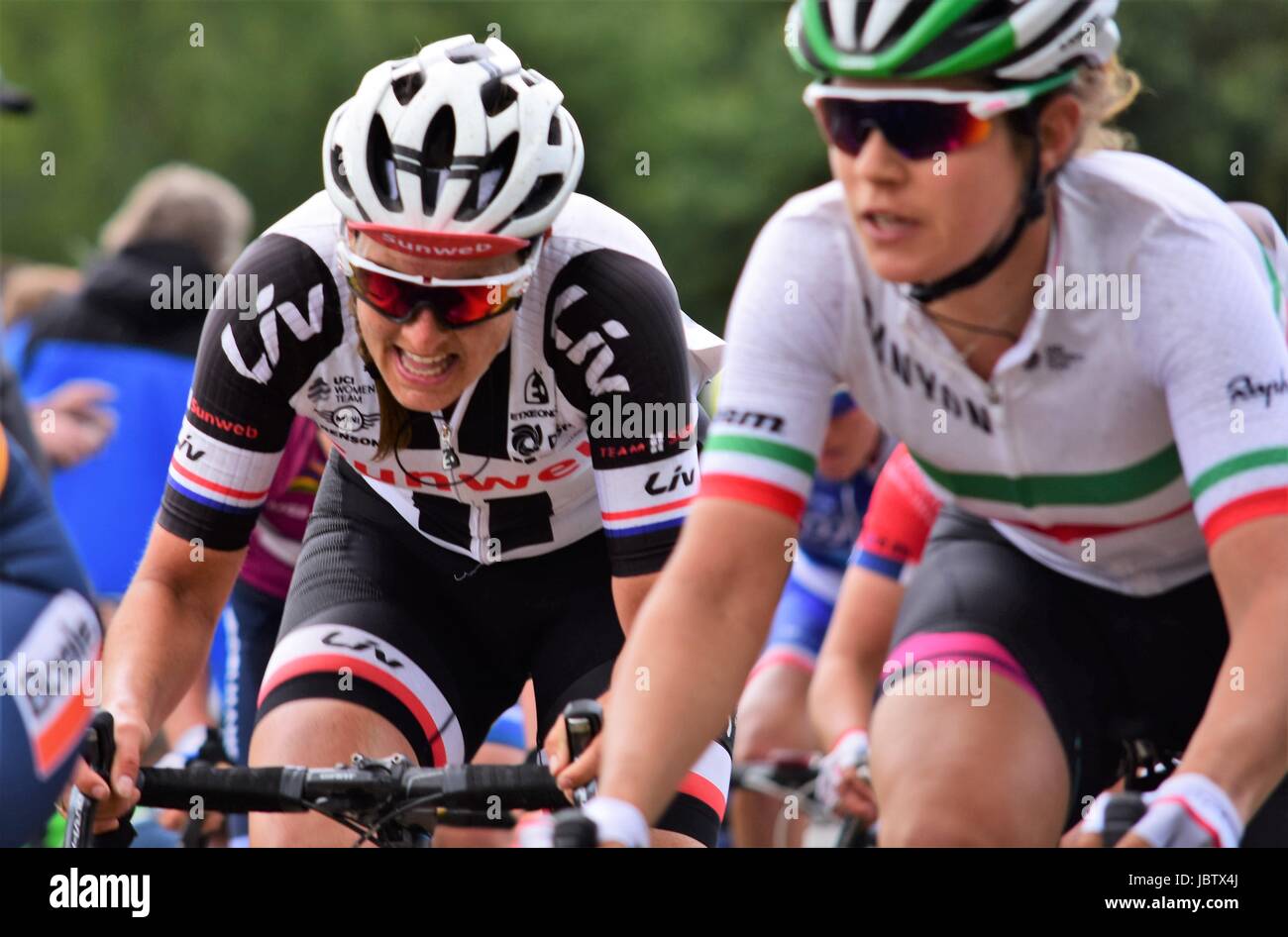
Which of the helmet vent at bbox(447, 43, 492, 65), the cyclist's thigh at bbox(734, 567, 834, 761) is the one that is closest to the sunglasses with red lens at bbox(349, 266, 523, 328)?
the helmet vent at bbox(447, 43, 492, 65)

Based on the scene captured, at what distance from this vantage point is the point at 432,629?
193 inches

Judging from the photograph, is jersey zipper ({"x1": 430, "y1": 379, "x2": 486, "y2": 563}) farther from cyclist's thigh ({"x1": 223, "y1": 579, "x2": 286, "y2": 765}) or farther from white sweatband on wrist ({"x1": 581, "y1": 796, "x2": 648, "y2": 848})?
cyclist's thigh ({"x1": 223, "y1": 579, "x2": 286, "y2": 765})

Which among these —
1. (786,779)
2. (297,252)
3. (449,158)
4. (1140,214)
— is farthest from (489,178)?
(786,779)

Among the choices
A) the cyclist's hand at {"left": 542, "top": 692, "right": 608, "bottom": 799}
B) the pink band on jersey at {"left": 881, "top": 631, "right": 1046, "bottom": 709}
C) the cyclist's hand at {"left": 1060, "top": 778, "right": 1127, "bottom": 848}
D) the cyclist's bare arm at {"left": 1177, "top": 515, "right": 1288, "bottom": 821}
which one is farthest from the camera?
the pink band on jersey at {"left": 881, "top": 631, "right": 1046, "bottom": 709}

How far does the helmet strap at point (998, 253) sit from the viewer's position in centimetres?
351

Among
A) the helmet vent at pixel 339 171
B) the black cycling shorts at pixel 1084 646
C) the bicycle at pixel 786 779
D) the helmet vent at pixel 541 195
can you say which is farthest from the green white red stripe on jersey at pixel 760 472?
the bicycle at pixel 786 779

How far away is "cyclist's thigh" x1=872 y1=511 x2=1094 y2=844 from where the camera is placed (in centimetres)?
369

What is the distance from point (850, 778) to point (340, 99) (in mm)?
23789

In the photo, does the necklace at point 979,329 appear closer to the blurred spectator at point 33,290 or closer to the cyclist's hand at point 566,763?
the cyclist's hand at point 566,763

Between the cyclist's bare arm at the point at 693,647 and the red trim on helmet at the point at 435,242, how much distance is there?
38.6 inches

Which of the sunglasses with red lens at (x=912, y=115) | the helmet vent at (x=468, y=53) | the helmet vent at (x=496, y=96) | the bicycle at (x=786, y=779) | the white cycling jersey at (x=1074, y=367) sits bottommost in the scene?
the white cycling jersey at (x=1074, y=367)

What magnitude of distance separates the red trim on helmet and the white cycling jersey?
2.61 feet

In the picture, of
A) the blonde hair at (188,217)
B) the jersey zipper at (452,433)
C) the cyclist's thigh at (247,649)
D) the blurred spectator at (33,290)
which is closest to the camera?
the jersey zipper at (452,433)

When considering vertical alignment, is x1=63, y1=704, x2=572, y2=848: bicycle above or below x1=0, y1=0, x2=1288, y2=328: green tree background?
below
